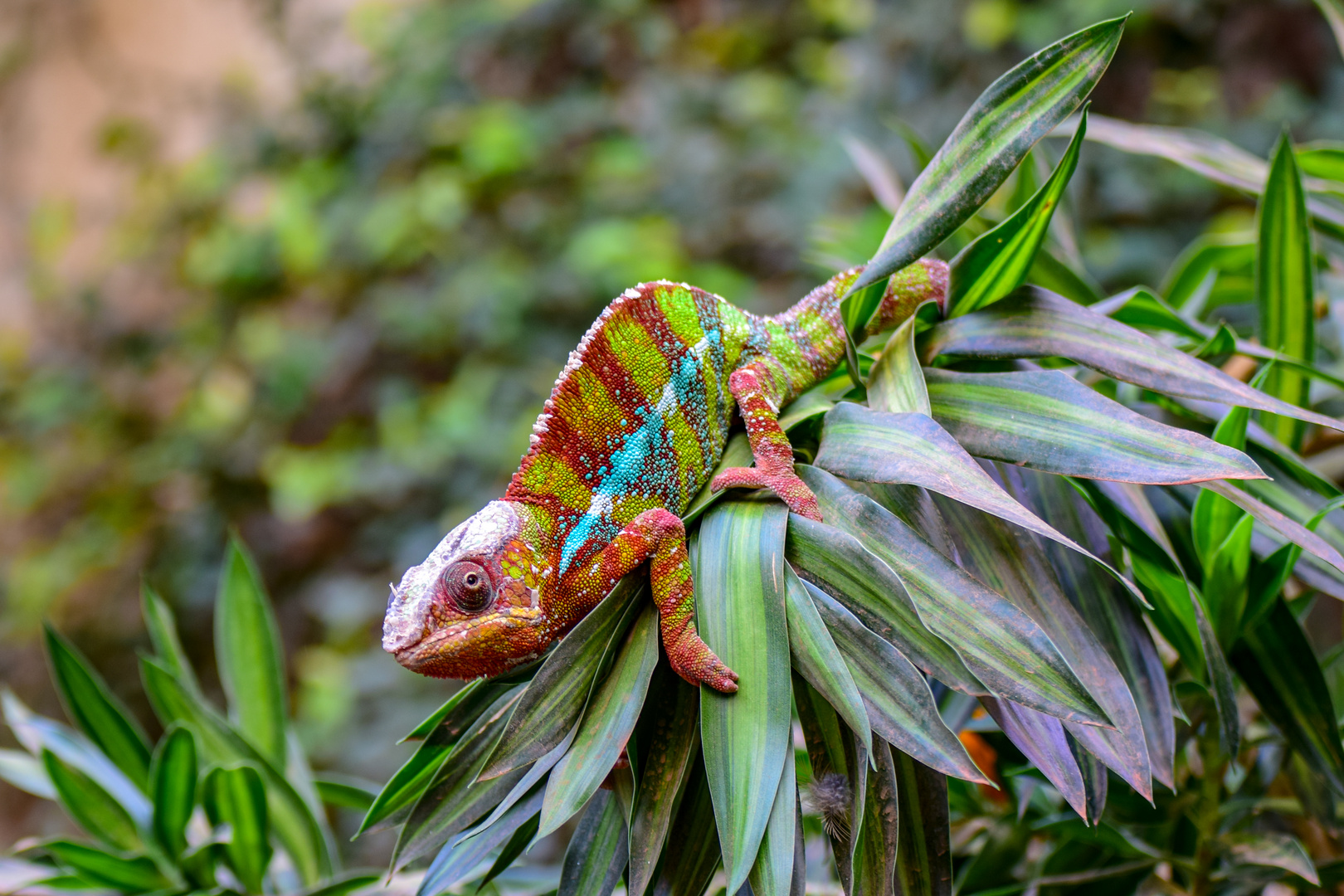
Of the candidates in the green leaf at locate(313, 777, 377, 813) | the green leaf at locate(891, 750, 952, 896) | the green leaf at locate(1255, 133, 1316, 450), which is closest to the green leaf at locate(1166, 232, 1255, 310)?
the green leaf at locate(1255, 133, 1316, 450)

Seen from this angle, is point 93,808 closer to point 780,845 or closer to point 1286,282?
point 780,845

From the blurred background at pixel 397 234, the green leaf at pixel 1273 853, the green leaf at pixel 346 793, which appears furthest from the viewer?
the blurred background at pixel 397 234

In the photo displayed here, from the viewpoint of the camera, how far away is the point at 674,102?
3848 mm

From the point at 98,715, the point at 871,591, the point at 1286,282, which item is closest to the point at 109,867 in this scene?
the point at 98,715

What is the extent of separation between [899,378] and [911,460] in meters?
0.14

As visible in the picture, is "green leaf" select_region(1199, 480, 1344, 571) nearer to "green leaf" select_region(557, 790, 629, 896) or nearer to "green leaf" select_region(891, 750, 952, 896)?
"green leaf" select_region(891, 750, 952, 896)

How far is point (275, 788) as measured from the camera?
1255mm

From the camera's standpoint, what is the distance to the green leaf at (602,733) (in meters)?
0.65

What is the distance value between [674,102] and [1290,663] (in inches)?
136

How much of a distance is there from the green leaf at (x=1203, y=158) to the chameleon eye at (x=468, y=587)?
88cm

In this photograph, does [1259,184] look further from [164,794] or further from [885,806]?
[164,794]

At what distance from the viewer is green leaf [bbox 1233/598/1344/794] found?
0.86 metres

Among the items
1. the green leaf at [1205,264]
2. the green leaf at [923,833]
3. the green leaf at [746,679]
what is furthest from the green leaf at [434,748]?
the green leaf at [1205,264]

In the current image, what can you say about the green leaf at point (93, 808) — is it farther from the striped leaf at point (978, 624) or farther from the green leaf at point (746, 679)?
the striped leaf at point (978, 624)
